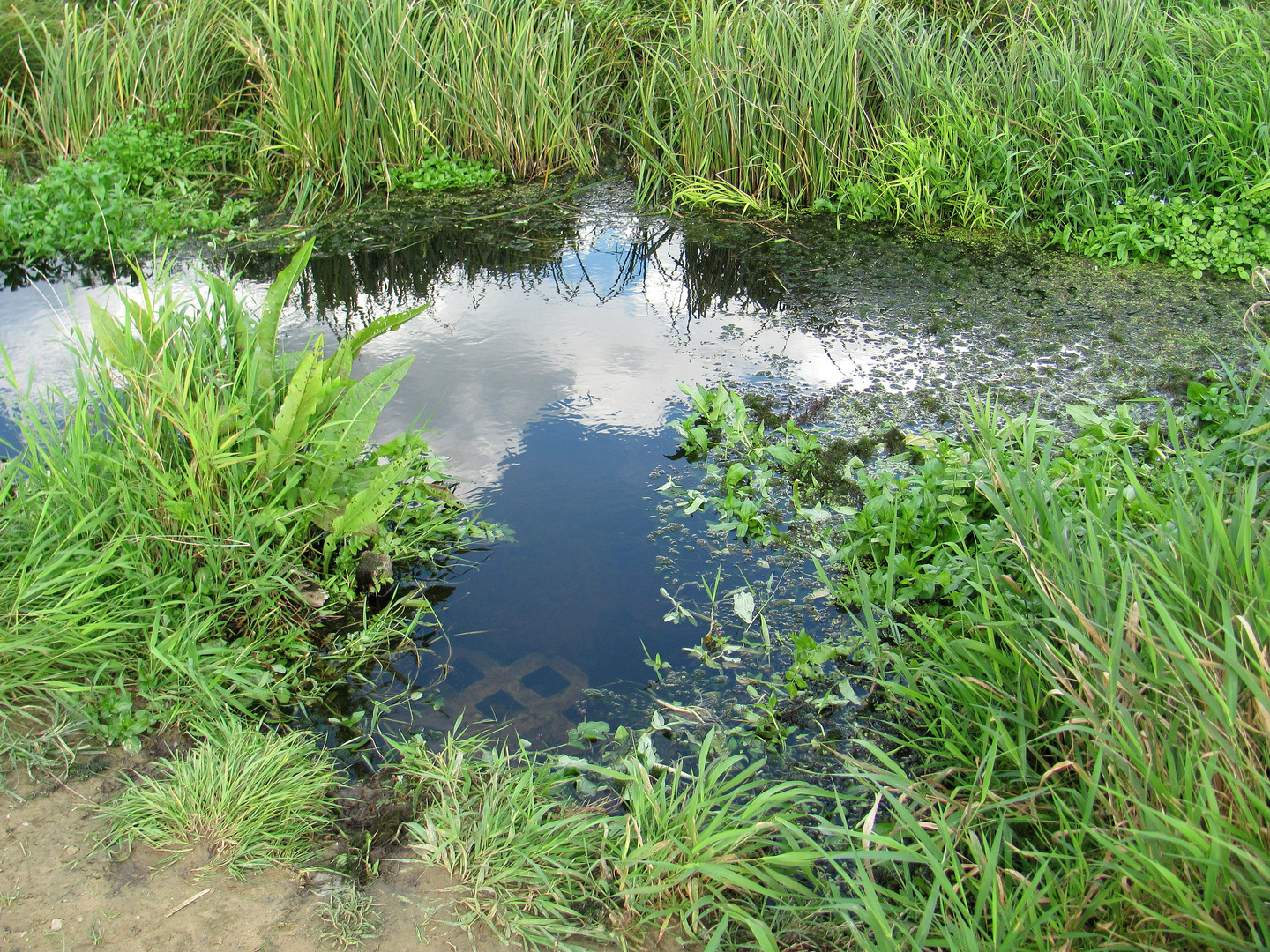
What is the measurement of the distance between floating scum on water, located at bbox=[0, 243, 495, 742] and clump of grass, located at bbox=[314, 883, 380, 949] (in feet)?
1.96

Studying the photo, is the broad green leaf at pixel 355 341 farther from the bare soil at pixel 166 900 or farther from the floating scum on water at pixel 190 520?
the bare soil at pixel 166 900

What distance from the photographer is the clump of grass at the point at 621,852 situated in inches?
61.4

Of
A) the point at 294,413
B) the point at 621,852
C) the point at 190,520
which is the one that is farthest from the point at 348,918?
the point at 294,413

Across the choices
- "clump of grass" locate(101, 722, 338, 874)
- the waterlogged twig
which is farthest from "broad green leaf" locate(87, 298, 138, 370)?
the waterlogged twig

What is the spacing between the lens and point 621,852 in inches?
65.1

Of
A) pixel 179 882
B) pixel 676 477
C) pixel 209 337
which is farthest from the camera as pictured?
pixel 676 477

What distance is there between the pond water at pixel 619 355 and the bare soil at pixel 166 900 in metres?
0.45

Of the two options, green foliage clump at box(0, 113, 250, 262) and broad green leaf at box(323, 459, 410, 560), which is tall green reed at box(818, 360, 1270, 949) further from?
green foliage clump at box(0, 113, 250, 262)

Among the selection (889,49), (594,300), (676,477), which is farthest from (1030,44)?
(676,477)

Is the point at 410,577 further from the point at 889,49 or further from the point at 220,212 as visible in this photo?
the point at 889,49

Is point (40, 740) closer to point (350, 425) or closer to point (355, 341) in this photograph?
point (350, 425)

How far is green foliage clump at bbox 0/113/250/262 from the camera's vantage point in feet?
13.9

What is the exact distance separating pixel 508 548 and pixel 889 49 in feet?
12.1

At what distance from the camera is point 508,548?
2.55 m
